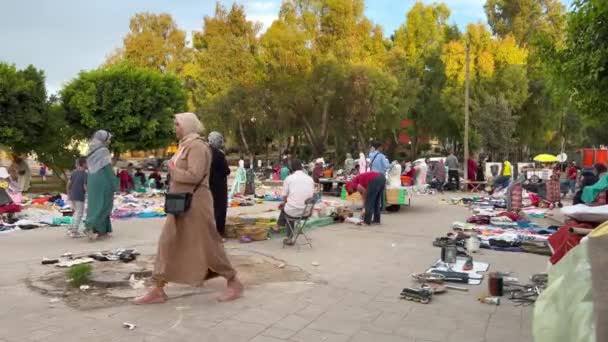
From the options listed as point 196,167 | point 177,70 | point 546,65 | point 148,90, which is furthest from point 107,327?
point 177,70

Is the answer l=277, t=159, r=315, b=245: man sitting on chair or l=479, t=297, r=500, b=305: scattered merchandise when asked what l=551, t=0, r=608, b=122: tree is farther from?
l=277, t=159, r=315, b=245: man sitting on chair

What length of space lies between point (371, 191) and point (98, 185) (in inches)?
213

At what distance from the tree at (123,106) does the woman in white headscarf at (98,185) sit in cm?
1338

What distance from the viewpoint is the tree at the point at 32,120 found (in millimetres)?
19281

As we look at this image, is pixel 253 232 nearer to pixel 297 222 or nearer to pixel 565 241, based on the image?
pixel 297 222

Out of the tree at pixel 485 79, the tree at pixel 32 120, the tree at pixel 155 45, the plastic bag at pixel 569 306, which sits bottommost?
the plastic bag at pixel 569 306

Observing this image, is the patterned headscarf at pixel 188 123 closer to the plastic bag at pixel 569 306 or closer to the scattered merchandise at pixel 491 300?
the scattered merchandise at pixel 491 300

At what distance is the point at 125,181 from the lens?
→ 66.0ft

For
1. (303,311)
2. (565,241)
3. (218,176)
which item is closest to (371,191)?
(218,176)

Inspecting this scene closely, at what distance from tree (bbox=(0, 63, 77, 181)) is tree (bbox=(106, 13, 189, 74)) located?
23.4 metres

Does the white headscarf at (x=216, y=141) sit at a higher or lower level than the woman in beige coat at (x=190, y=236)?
higher

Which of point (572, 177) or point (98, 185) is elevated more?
point (572, 177)

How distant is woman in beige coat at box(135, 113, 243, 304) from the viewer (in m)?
5.40

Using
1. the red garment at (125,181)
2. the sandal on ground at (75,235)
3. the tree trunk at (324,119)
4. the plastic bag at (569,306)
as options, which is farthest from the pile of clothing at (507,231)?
the tree trunk at (324,119)
